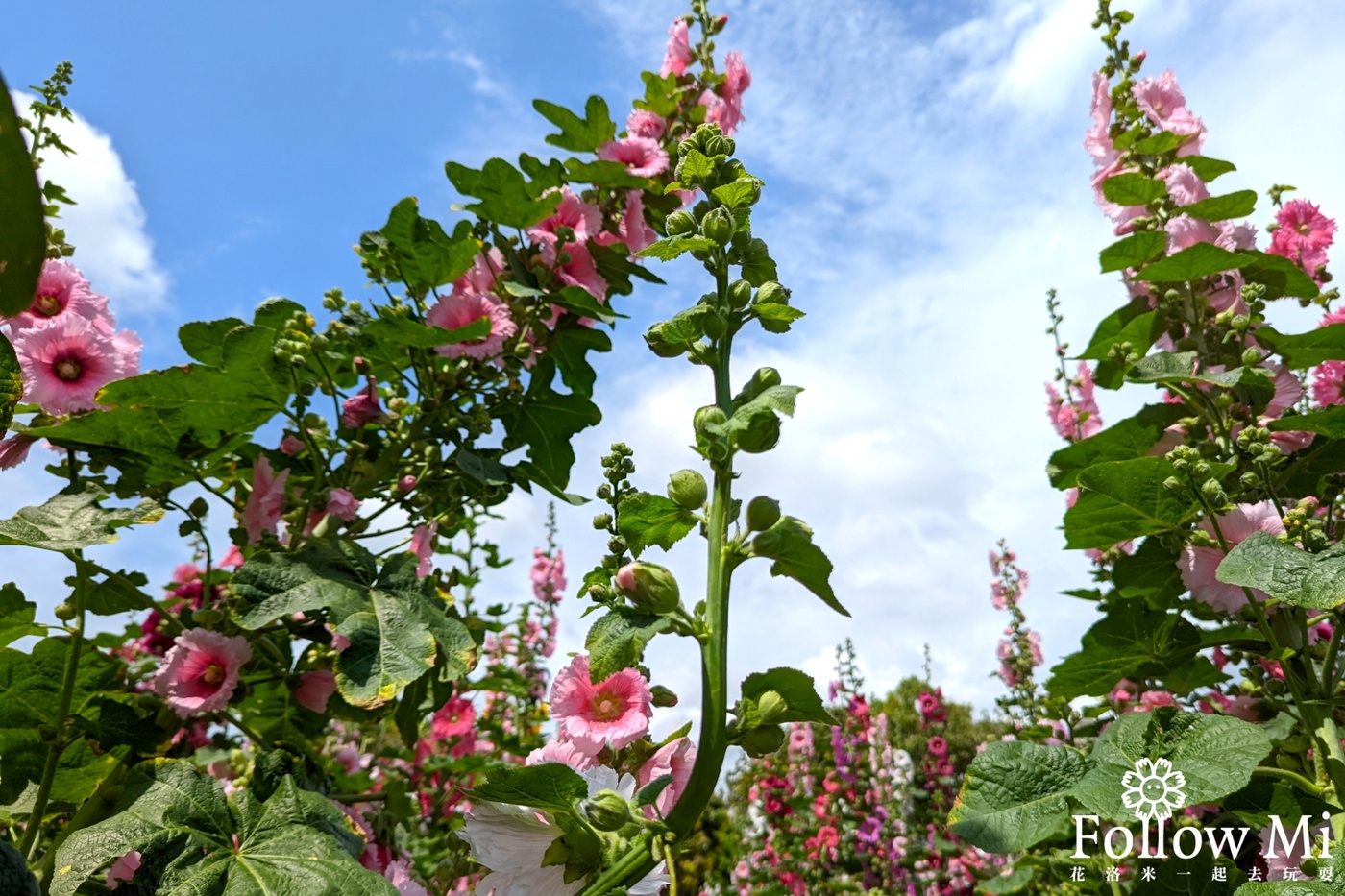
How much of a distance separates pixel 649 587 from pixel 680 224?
0.45 metres

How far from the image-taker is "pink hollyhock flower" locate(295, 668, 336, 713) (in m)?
1.73

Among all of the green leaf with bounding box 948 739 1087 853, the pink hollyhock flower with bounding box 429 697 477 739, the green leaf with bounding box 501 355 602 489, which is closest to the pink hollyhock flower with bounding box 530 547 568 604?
the pink hollyhock flower with bounding box 429 697 477 739

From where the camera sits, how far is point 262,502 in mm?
1777

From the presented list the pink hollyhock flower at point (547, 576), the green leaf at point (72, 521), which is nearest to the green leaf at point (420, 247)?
the green leaf at point (72, 521)

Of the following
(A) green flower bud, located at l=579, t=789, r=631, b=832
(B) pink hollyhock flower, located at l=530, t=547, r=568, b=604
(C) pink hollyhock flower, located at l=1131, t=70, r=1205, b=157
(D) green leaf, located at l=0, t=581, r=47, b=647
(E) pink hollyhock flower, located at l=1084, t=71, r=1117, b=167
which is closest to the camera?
(A) green flower bud, located at l=579, t=789, r=631, b=832

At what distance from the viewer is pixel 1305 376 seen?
2.23 m

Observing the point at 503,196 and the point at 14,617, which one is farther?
the point at 503,196

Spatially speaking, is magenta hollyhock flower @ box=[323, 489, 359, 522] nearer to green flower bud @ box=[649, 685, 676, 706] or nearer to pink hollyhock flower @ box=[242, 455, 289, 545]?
pink hollyhock flower @ box=[242, 455, 289, 545]

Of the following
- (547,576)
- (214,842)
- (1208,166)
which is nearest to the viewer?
(214,842)

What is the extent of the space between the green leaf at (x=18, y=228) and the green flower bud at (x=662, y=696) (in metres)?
0.83

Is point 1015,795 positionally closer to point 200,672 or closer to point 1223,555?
point 1223,555

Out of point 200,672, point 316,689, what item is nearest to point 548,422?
point 316,689

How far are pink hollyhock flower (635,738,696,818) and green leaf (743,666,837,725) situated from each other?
0.10m

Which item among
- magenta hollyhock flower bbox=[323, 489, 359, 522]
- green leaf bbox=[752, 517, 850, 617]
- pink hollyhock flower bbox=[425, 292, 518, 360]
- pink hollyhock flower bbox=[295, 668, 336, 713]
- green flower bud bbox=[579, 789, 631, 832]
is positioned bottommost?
green flower bud bbox=[579, 789, 631, 832]
